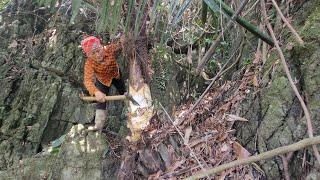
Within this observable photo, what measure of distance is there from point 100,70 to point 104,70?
4cm

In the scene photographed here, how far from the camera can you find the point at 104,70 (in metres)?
4.57

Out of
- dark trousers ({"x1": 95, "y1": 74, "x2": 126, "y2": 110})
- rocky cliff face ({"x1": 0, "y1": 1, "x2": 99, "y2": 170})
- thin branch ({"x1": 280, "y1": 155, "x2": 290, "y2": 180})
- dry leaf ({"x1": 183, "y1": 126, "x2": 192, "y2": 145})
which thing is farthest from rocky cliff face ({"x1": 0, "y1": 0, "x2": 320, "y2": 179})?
Result: thin branch ({"x1": 280, "y1": 155, "x2": 290, "y2": 180})

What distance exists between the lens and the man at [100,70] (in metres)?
4.30

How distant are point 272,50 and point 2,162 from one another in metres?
4.79

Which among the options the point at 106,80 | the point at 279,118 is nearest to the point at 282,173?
the point at 279,118

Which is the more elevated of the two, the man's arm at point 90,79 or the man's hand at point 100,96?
the man's arm at point 90,79

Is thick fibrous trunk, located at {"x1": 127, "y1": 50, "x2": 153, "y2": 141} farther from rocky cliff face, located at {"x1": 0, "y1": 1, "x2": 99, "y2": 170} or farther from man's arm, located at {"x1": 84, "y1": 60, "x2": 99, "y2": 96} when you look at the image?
rocky cliff face, located at {"x1": 0, "y1": 1, "x2": 99, "y2": 170}

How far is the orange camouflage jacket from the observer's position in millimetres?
4340

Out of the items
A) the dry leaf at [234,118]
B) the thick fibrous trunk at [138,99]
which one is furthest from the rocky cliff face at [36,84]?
the dry leaf at [234,118]

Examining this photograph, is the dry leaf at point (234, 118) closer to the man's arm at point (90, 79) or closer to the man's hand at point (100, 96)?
the man's hand at point (100, 96)

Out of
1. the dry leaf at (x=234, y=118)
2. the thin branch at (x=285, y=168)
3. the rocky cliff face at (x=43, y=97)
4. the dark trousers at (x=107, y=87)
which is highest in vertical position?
the dry leaf at (x=234, y=118)

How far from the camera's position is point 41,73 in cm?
686

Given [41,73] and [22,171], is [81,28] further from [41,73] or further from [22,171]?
[22,171]

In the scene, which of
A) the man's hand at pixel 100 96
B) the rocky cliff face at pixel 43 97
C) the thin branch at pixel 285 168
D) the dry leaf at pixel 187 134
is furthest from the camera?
the rocky cliff face at pixel 43 97
